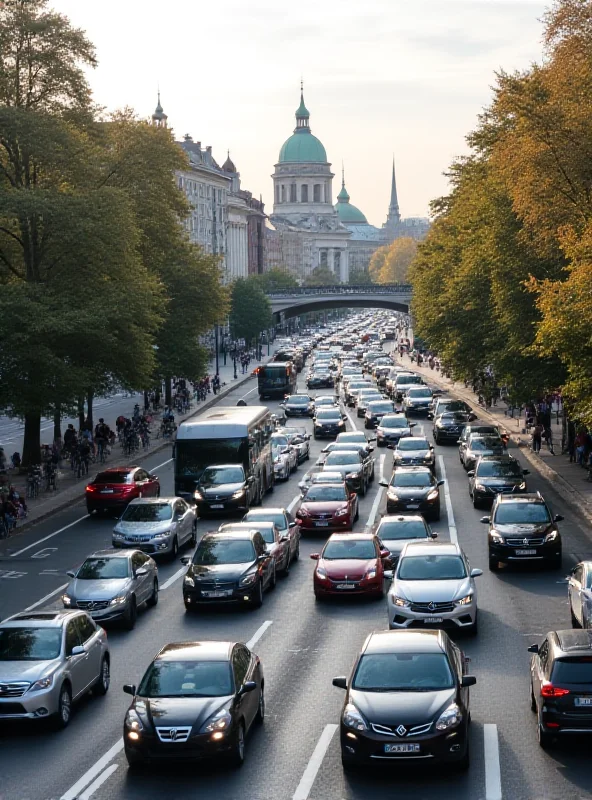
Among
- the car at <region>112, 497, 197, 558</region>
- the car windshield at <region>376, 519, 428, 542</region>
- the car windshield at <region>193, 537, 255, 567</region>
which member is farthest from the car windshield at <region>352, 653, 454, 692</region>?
the car at <region>112, 497, 197, 558</region>

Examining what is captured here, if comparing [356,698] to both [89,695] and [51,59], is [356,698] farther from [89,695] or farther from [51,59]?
[51,59]

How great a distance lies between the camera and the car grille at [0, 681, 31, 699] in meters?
18.4

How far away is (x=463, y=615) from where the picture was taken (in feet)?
76.3

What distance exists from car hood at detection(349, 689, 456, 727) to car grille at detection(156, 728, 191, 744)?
1.97m

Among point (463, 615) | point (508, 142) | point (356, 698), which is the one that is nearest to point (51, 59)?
point (508, 142)

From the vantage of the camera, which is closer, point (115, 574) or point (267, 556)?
point (115, 574)

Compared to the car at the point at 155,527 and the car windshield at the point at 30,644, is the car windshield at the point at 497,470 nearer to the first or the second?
the car at the point at 155,527

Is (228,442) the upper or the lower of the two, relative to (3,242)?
lower

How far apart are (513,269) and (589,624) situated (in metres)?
28.6

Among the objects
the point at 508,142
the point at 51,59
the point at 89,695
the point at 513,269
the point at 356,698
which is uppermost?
the point at 51,59

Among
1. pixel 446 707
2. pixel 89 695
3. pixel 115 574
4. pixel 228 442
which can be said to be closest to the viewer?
pixel 446 707

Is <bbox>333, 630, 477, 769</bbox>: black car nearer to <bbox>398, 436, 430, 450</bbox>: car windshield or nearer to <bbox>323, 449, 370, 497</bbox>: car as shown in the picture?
<bbox>323, 449, 370, 497</bbox>: car

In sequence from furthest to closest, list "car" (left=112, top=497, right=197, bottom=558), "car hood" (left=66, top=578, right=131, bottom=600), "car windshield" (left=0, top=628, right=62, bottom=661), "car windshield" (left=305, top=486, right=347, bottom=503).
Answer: "car windshield" (left=305, top=486, right=347, bottom=503)
"car" (left=112, top=497, right=197, bottom=558)
"car hood" (left=66, top=578, right=131, bottom=600)
"car windshield" (left=0, top=628, right=62, bottom=661)

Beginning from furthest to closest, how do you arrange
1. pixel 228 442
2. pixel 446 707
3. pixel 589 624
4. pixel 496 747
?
pixel 228 442, pixel 589 624, pixel 496 747, pixel 446 707
